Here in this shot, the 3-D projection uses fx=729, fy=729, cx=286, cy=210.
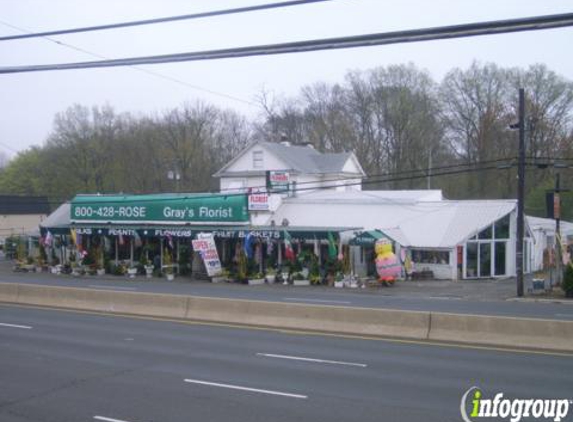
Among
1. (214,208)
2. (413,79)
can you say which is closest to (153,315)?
(214,208)

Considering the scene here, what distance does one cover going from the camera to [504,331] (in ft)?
53.5

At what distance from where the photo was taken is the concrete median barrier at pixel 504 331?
51.3 feet

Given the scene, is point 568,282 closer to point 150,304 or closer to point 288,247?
point 288,247

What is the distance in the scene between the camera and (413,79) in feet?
239

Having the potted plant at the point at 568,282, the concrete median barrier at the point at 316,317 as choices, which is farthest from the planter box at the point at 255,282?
the concrete median barrier at the point at 316,317

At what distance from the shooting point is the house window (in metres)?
52.6

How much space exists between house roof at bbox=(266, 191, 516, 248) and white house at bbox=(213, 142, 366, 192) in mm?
6996

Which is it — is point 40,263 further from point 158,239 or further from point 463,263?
point 463,263

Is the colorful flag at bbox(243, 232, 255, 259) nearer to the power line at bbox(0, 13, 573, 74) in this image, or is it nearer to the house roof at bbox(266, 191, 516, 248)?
the house roof at bbox(266, 191, 516, 248)

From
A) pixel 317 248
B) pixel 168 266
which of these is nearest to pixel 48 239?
pixel 168 266

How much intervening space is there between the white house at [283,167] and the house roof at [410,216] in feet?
23.0

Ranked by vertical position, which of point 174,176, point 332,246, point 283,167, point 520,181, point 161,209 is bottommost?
point 332,246

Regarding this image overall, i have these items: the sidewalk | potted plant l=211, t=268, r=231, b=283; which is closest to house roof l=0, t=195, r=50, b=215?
the sidewalk

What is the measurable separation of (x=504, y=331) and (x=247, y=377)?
6.47m
